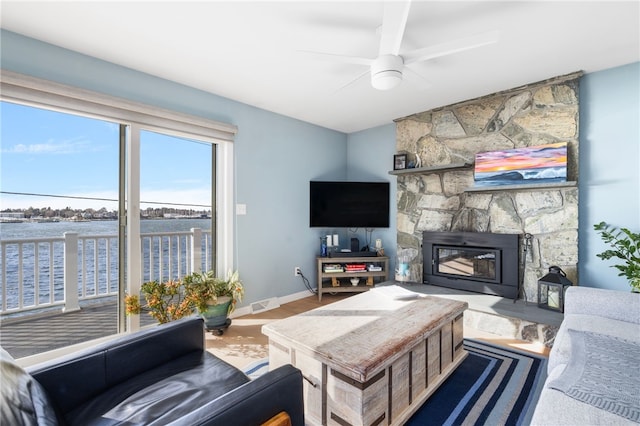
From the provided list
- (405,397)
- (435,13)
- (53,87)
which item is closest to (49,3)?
(53,87)

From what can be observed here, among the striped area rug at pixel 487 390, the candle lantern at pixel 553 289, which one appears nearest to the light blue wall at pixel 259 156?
the striped area rug at pixel 487 390

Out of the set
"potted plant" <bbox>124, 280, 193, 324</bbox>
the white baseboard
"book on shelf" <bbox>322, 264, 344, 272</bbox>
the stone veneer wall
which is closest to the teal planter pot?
"potted plant" <bbox>124, 280, 193, 324</bbox>

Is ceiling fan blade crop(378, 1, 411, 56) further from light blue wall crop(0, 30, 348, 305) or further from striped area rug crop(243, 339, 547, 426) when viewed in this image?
striped area rug crop(243, 339, 547, 426)

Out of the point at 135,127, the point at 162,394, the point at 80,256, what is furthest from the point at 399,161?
the point at 80,256

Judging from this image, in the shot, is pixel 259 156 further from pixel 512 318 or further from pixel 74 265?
pixel 512 318

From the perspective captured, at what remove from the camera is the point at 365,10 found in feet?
5.47

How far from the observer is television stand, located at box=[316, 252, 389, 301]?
11.7 ft

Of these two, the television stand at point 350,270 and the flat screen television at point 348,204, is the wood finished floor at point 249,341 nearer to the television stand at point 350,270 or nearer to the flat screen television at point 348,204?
the television stand at point 350,270

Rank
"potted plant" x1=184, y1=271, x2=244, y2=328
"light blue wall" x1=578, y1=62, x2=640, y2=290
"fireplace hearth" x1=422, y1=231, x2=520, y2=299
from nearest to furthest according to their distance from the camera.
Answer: "light blue wall" x1=578, y1=62, x2=640, y2=290, "potted plant" x1=184, y1=271, x2=244, y2=328, "fireplace hearth" x1=422, y1=231, x2=520, y2=299

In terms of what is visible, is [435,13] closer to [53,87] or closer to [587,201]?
[587,201]

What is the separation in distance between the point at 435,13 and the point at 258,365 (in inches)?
101

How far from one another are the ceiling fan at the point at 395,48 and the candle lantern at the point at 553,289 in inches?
78.9

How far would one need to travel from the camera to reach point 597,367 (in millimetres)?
1142

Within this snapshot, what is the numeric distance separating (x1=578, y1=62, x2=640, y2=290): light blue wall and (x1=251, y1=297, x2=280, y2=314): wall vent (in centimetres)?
297
